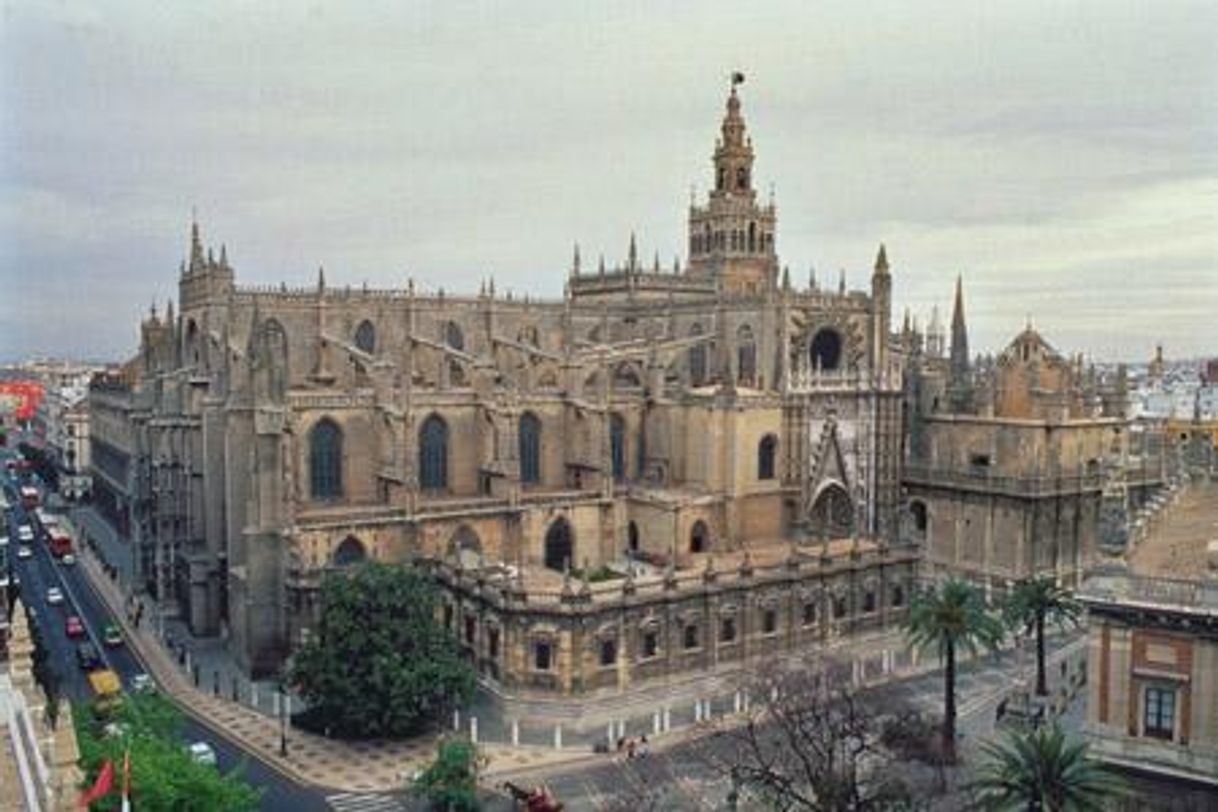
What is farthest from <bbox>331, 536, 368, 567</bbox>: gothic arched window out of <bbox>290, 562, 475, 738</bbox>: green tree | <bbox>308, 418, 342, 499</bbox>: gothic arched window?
→ <bbox>290, 562, 475, 738</bbox>: green tree

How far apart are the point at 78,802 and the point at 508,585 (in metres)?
29.0

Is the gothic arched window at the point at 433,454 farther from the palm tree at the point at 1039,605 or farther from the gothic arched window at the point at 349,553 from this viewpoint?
the palm tree at the point at 1039,605

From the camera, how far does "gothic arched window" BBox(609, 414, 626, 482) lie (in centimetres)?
6397

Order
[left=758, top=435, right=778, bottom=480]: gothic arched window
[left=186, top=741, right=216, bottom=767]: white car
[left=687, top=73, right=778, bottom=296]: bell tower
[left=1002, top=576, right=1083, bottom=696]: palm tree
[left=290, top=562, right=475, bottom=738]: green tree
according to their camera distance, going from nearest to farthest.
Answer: [left=186, top=741, right=216, bottom=767]: white car, [left=290, top=562, right=475, bottom=738]: green tree, [left=1002, top=576, right=1083, bottom=696]: palm tree, [left=758, top=435, right=778, bottom=480]: gothic arched window, [left=687, top=73, right=778, bottom=296]: bell tower

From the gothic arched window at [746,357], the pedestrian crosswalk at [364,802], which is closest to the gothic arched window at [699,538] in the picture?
the gothic arched window at [746,357]

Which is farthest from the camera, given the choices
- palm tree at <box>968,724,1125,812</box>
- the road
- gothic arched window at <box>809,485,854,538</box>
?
gothic arched window at <box>809,485,854,538</box>

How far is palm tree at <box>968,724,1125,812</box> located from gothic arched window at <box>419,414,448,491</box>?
36.7 meters

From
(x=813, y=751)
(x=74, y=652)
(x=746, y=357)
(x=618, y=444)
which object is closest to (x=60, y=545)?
(x=74, y=652)

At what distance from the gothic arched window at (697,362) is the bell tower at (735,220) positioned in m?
9.22

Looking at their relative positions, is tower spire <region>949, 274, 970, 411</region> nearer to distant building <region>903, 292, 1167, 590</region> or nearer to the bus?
distant building <region>903, 292, 1167, 590</region>

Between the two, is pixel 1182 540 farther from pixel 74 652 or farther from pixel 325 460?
pixel 74 652

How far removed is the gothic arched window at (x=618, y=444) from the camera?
63969 mm

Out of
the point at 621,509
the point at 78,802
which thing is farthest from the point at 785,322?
the point at 78,802

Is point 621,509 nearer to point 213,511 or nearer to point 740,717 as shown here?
point 740,717
